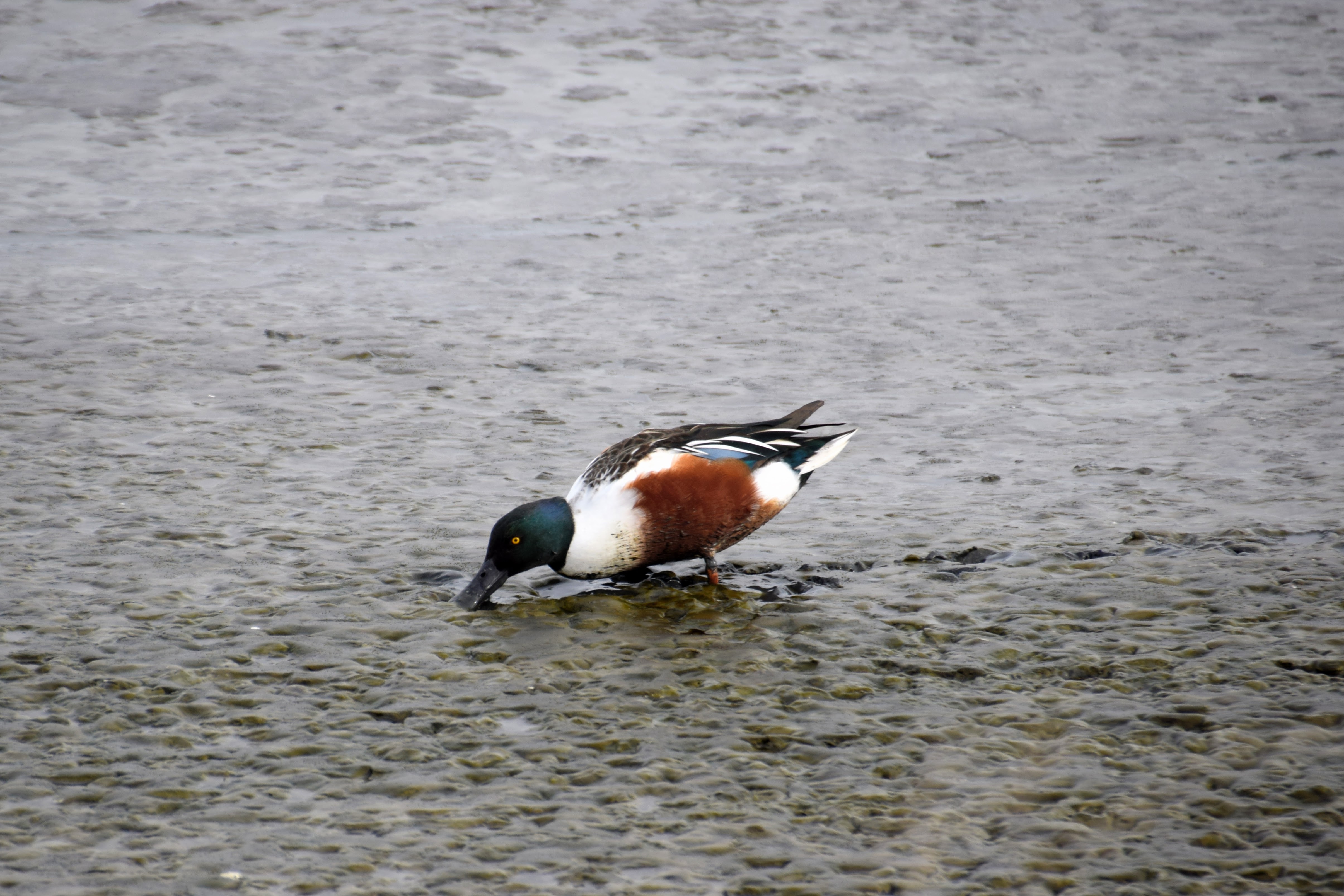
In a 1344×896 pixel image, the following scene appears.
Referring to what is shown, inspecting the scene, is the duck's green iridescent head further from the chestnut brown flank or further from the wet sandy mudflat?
the chestnut brown flank

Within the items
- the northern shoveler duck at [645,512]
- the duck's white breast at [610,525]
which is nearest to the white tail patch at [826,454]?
the northern shoveler duck at [645,512]

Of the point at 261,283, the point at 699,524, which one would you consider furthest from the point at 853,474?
the point at 261,283

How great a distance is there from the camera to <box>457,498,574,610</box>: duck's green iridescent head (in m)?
4.69

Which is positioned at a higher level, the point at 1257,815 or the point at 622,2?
the point at 622,2

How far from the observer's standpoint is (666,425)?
6289mm

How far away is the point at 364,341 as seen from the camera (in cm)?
739

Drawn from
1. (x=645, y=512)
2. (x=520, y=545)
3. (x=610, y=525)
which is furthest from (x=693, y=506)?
(x=520, y=545)

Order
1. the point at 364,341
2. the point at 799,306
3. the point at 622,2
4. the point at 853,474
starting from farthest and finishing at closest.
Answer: the point at 622,2, the point at 799,306, the point at 364,341, the point at 853,474

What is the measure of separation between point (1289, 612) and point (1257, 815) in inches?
49.5

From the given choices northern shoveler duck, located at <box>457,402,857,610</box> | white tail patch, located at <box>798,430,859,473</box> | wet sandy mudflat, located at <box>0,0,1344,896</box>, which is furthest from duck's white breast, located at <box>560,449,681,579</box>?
white tail patch, located at <box>798,430,859,473</box>

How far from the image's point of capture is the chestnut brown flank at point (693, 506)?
478 cm

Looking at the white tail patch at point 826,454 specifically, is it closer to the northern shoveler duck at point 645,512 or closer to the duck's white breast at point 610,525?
the northern shoveler duck at point 645,512

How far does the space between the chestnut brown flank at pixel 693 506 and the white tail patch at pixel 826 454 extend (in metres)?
0.28

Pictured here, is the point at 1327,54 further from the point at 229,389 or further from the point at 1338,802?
the point at 1338,802
